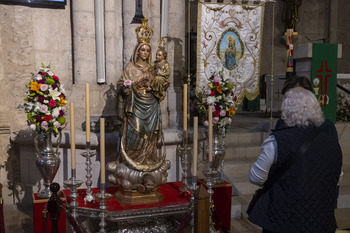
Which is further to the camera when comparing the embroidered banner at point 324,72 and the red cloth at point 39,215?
the embroidered banner at point 324,72

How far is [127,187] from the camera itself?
4.33 m

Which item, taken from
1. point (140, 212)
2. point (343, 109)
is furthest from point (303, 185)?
point (343, 109)

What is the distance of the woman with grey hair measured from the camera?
103 inches

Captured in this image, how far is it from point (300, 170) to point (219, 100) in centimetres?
249

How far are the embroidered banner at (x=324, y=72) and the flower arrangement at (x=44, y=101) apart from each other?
4262 millimetres

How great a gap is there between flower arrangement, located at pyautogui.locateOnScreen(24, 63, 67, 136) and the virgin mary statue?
665mm

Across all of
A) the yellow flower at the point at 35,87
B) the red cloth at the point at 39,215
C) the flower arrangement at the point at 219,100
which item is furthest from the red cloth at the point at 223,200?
the yellow flower at the point at 35,87

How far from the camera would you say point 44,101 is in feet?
14.4

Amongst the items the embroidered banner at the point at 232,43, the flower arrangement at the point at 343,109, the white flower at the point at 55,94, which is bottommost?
the flower arrangement at the point at 343,109

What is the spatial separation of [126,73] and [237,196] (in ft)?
7.83

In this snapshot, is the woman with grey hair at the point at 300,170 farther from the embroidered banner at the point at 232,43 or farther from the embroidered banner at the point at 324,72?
the embroidered banner at the point at 324,72

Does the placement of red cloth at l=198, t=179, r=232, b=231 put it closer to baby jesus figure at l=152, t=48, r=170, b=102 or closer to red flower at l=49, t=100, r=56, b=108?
baby jesus figure at l=152, t=48, r=170, b=102

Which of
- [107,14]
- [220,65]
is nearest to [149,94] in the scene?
[220,65]

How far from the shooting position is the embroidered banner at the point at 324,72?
684cm
